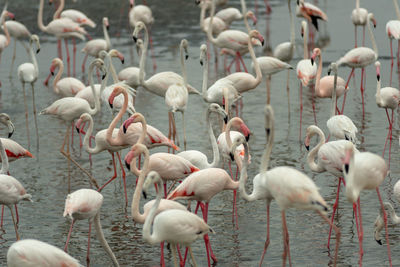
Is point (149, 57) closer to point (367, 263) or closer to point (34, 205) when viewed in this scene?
point (34, 205)

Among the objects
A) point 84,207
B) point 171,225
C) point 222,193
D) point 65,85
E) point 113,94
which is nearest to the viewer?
point 171,225

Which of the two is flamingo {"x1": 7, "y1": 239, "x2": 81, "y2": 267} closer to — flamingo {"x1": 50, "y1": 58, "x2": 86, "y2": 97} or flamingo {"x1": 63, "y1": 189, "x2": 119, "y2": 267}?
flamingo {"x1": 63, "y1": 189, "x2": 119, "y2": 267}

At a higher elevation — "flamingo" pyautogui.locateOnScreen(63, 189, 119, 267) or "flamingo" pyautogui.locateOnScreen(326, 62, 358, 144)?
"flamingo" pyautogui.locateOnScreen(326, 62, 358, 144)

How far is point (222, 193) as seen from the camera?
26.4ft

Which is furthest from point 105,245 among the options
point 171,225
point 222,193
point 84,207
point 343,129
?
point 343,129

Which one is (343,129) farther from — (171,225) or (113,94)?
(171,225)

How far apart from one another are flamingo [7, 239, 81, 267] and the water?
4.03 ft

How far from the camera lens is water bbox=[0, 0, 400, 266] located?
256 inches

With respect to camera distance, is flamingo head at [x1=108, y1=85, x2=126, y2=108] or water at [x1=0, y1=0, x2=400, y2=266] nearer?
water at [x1=0, y1=0, x2=400, y2=266]

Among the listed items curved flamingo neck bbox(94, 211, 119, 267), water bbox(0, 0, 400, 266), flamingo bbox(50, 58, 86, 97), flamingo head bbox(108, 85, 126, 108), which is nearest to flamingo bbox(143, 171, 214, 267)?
curved flamingo neck bbox(94, 211, 119, 267)

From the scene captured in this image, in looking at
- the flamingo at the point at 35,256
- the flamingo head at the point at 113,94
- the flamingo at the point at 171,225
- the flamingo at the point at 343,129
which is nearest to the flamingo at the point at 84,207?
the flamingo at the point at 171,225

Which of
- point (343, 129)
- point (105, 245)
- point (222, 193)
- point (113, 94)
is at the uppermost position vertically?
point (113, 94)

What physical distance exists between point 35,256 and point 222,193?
325 cm

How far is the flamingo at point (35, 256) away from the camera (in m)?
5.10
